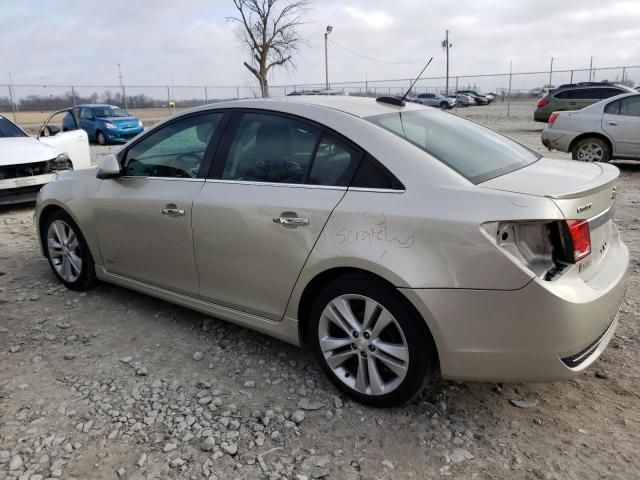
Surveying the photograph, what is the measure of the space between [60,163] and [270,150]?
602 centimetres

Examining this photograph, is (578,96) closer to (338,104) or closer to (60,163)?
(60,163)

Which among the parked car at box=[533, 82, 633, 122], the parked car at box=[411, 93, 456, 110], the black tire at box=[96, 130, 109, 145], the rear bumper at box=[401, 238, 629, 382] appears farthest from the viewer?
the parked car at box=[411, 93, 456, 110]

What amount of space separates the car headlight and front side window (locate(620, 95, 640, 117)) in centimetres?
944

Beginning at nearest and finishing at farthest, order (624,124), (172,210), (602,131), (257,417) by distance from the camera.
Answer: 1. (257,417)
2. (172,210)
3. (624,124)
4. (602,131)

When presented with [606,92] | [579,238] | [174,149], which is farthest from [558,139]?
[606,92]

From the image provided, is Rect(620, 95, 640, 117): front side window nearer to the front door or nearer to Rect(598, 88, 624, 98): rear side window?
the front door

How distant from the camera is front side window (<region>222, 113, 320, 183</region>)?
9.60ft

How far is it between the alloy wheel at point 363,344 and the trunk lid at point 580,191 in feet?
2.68

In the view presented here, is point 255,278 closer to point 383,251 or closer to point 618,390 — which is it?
point 383,251

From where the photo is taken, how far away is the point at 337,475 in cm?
232

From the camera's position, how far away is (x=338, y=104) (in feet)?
10.2

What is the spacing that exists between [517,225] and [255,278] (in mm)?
1460

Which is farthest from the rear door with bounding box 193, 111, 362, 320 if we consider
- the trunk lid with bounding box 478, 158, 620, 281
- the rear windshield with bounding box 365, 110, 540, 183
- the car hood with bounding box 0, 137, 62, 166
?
the car hood with bounding box 0, 137, 62, 166

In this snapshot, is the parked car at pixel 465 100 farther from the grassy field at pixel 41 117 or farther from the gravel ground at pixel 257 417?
the gravel ground at pixel 257 417
